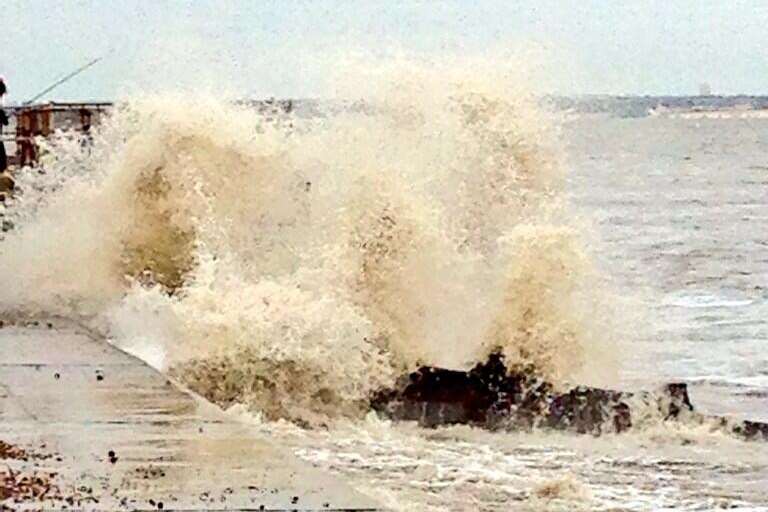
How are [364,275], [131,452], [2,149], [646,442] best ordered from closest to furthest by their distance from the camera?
[131,452] < [646,442] < [364,275] < [2,149]

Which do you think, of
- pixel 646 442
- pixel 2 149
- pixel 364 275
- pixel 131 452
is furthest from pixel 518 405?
pixel 2 149

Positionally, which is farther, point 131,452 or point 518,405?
point 518,405

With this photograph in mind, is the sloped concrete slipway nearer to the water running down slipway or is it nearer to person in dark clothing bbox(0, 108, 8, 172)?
the water running down slipway

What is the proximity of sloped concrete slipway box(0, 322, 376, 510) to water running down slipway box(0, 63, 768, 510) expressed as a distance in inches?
44.7

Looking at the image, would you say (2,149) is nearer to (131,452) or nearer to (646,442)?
(646,442)

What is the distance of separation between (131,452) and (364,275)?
6958 millimetres

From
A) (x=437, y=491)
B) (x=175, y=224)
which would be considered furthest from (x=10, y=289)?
(x=437, y=491)

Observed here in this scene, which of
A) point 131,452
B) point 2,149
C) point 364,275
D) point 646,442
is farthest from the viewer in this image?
point 2,149

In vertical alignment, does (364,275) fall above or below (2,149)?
below

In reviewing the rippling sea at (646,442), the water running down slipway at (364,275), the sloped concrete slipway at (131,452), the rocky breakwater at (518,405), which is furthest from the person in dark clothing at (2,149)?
the sloped concrete slipway at (131,452)

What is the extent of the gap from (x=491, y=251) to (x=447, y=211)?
0.73 meters

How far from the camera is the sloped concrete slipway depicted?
6.38 meters

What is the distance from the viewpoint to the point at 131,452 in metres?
7.27

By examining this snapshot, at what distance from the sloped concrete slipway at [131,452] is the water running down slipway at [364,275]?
1137 mm
